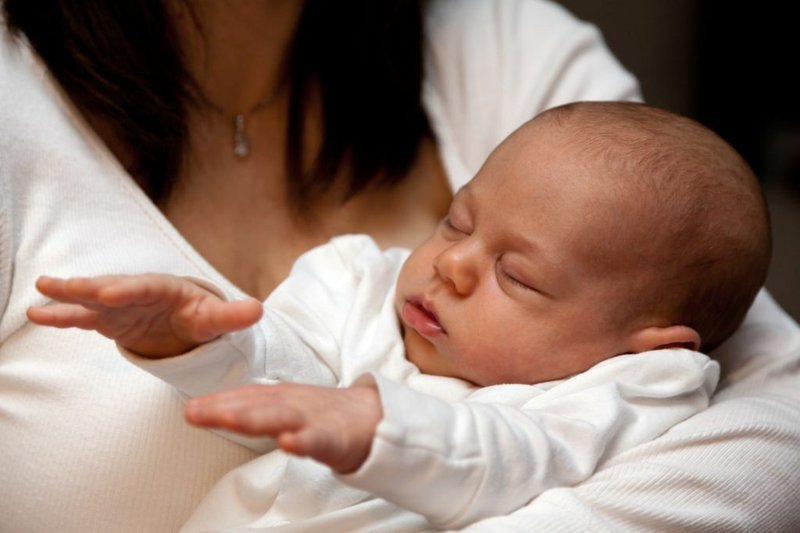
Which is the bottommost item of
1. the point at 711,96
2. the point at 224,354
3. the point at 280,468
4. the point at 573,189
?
the point at 711,96

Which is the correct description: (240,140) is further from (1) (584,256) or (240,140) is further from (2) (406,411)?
(2) (406,411)

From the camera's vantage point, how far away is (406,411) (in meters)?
0.77

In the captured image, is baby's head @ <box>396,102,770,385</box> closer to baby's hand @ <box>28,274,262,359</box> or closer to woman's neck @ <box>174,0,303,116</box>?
baby's hand @ <box>28,274,262,359</box>

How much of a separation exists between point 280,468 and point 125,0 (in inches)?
24.1

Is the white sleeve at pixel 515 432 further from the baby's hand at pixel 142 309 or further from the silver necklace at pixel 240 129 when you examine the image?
the silver necklace at pixel 240 129

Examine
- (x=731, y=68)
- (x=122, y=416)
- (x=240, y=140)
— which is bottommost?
(x=731, y=68)

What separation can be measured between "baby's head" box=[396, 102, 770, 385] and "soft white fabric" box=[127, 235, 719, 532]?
0.11 ft

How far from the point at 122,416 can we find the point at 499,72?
2.52 ft

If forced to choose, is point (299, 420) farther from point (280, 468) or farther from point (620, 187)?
point (620, 187)

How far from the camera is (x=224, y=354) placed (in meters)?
0.90

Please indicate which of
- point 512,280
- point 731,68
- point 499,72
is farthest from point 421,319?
point 731,68

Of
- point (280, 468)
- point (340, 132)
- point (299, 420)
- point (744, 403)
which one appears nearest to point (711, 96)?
point (340, 132)

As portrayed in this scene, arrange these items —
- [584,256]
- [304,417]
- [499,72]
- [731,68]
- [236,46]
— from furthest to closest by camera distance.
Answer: [731,68]
[499,72]
[236,46]
[584,256]
[304,417]

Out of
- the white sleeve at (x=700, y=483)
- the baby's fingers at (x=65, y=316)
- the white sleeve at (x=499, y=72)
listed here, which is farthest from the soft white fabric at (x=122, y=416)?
the white sleeve at (x=499, y=72)
